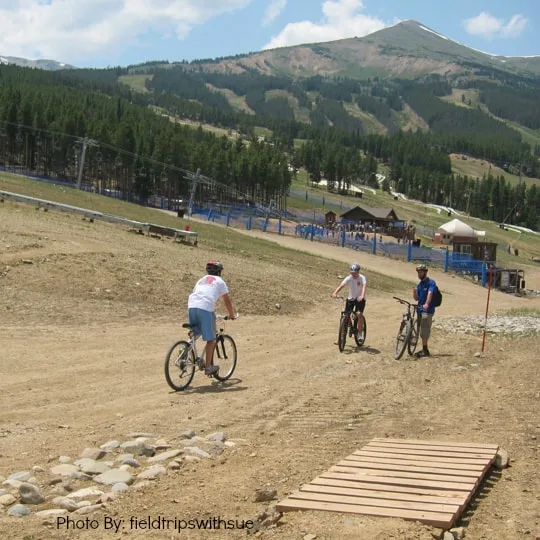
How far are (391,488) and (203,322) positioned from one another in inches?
219

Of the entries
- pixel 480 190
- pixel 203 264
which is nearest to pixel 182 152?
pixel 203 264

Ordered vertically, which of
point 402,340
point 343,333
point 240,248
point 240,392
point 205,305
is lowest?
point 240,392

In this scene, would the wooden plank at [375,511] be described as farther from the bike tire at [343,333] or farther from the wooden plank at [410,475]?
the bike tire at [343,333]

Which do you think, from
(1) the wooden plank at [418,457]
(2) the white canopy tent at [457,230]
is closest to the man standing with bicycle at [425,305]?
(1) the wooden plank at [418,457]

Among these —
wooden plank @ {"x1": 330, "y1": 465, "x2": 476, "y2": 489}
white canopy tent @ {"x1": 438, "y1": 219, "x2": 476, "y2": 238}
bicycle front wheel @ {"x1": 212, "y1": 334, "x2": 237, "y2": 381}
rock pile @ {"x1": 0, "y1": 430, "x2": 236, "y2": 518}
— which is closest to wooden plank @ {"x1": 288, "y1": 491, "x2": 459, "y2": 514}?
wooden plank @ {"x1": 330, "y1": 465, "x2": 476, "y2": 489}

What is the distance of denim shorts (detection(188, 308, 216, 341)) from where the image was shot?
11.7 metres

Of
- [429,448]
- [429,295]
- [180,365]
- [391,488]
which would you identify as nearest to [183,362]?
[180,365]

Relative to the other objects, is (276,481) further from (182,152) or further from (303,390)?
(182,152)

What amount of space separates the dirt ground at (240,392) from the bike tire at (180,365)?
0.21 m

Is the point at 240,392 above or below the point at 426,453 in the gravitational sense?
below

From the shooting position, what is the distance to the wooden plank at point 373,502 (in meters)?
6.05

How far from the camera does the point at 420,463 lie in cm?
749

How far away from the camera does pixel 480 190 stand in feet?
635

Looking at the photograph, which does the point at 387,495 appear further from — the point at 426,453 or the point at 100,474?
the point at 100,474
